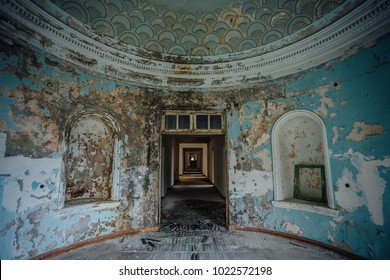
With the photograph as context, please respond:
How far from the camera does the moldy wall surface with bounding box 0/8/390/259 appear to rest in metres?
2.65

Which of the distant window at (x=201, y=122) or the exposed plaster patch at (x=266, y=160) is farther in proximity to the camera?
the distant window at (x=201, y=122)

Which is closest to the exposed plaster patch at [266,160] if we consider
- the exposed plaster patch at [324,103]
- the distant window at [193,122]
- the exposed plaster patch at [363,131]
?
the distant window at [193,122]

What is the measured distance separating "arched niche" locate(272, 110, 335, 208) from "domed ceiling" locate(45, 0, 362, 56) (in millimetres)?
1735

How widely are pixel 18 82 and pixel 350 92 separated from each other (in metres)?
5.29

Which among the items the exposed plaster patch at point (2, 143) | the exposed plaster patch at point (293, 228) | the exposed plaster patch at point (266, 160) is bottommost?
the exposed plaster patch at point (293, 228)

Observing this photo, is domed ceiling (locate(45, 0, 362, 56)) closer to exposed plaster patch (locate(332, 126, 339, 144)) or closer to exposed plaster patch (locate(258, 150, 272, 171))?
exposed plaster patch (locate(332, 126, 339, 144))

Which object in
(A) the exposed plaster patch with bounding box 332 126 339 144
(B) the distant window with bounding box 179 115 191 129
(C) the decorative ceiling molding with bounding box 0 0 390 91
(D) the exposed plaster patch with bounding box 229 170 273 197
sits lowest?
(D) the exposed plaster patch with bounding box 229 170 273 197

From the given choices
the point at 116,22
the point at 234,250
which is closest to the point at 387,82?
the point at 234,250

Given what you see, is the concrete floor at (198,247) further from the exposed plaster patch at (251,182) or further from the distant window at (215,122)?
the distant window at (215,122)

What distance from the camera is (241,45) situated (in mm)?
4105

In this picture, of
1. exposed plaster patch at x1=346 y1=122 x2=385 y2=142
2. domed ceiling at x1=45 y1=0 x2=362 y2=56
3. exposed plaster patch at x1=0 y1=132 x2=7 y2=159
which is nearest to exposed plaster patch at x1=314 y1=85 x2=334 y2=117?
exposed plaster patch at x1=346 y1=122 x2=385 y2=142

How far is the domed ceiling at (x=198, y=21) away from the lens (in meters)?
3.33

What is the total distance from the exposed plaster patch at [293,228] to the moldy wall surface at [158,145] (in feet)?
0.06

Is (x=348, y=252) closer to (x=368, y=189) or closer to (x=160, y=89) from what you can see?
(x=368, y=189)
